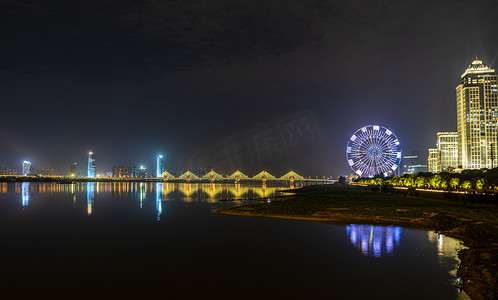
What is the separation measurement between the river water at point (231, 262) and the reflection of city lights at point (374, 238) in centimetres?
6

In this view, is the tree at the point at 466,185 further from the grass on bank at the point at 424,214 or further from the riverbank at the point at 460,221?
the grass on bank at the point at 424,214

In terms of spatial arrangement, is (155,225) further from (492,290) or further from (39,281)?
(492,290)

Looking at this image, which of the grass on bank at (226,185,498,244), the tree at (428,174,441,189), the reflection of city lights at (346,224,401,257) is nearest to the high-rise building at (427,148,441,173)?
the tree at (428,174,441,189)

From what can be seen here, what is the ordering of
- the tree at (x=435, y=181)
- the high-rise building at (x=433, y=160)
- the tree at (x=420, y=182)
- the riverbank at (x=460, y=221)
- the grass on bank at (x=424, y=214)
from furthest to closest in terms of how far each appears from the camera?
the high-rise building at (x=433, y=160) < the tree at (x=420, y=182) < the tree at (x=435, y=181) < the grass on bank at (x=424, y=214) < the riverbank at (x=460, y=221)

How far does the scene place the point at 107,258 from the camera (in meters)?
18.9

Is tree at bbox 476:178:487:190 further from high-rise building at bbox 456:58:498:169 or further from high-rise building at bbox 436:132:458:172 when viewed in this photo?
high-rise building at bbox 436:132:458:172

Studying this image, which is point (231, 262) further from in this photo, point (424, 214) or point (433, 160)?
point (433, 160)

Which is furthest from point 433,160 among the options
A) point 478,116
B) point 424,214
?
point 424,214

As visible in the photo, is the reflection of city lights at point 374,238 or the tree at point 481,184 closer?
the reflection of city lights at point 374,238

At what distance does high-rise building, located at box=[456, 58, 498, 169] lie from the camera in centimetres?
12562

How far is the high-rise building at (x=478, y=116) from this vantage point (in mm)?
125625

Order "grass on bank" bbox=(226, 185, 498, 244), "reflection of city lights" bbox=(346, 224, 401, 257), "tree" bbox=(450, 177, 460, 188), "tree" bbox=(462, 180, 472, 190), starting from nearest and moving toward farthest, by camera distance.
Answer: "reflection of city lights" bbox=(346, 224, 401, 257)
"grass on bank" bbox=(226, 185, 498, 244)
"tree" bbox=(462, 180, 472, 190)
"tree" bbox=(450, 177, 460, 188)

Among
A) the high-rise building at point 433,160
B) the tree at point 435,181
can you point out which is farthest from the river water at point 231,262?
the high-rise building at point 433,160

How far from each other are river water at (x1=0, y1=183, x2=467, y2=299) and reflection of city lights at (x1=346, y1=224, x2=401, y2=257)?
0.06 m
